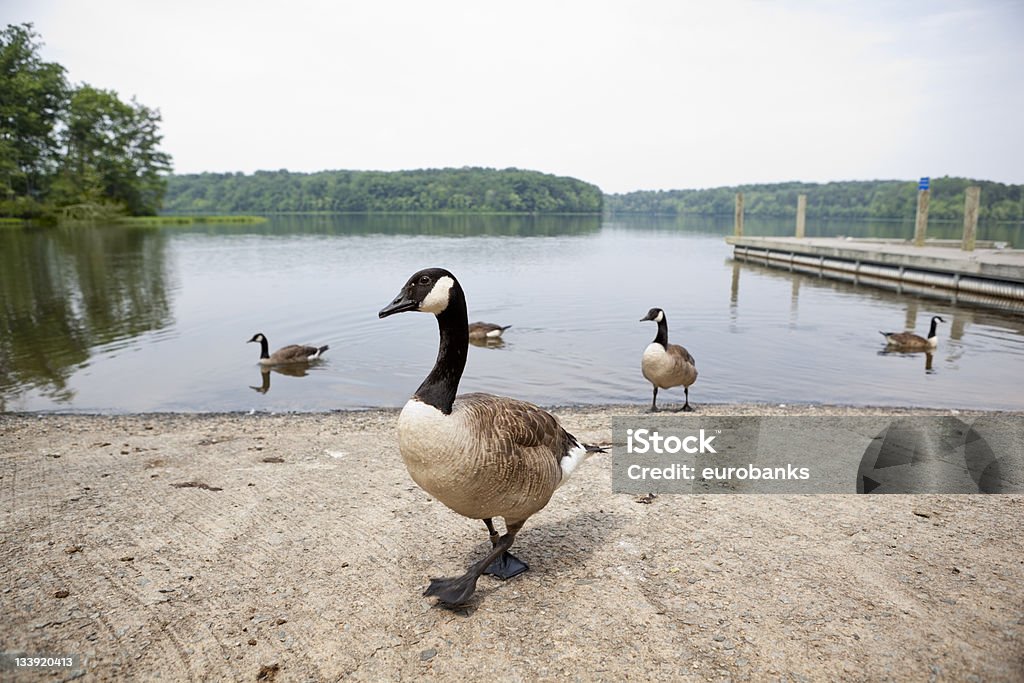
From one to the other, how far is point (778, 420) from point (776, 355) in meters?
7.43

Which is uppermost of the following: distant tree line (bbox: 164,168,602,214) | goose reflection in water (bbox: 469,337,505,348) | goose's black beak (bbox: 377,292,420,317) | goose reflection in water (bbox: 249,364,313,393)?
distant tree line (bbox: 164,168,602,214)

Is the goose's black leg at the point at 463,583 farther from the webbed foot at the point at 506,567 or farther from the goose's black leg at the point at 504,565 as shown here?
the webbed foot at the point at 506,567

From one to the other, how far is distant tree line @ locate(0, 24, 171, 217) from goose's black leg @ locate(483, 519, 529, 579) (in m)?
90.0

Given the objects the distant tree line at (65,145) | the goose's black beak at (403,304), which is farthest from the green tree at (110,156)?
the goose's black beak at (403,304)

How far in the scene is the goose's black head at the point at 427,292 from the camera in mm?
3967

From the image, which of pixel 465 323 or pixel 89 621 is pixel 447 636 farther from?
pixel 89 621

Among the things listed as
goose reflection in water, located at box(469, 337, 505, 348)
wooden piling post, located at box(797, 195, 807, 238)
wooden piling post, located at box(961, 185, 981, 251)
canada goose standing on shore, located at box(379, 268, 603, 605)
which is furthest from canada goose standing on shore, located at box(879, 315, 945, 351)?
wooden piling post, located at box(797, 195, 807, 238)

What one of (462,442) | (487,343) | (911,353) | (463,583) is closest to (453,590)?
(463,583)

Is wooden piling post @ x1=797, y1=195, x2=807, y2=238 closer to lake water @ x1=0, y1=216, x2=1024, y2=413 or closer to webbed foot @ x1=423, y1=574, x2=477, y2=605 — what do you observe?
lake water @ x1=0, y1=216, x2=1024, y2=413

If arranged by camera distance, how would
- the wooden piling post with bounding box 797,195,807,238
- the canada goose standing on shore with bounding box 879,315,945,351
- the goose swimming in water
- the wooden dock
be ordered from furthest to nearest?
the wooden piling post with bounding box 797,195,807,238, the wooden dock, the goose swimming in water, the canada goose standing on shore with bounding box 879,315,945,351

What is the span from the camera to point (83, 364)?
14.4 metres

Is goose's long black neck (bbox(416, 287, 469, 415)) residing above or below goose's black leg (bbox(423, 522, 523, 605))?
above

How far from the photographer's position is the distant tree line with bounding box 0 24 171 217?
2904 inches

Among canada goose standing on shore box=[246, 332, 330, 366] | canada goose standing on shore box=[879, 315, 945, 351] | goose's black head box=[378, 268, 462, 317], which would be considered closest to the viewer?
goose's black head box=[378, 268, 462, 317]
